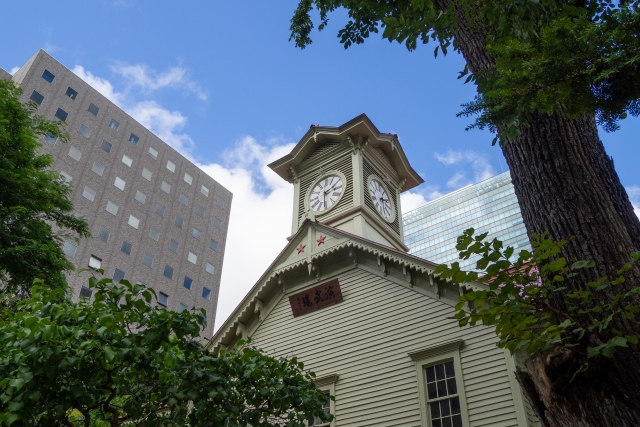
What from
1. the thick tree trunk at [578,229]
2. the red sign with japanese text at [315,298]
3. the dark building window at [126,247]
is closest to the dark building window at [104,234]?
the dark building window at [126,247]

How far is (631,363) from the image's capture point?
400 centimetres

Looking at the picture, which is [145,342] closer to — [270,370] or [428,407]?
[270,370]

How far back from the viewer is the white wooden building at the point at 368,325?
1206 centimetres

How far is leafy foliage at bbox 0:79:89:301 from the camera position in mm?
13656

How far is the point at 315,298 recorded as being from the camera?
16.0m

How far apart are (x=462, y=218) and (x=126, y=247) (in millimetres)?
108749

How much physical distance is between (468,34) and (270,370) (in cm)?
652

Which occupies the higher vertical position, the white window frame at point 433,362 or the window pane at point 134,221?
the window pane at point 134,221

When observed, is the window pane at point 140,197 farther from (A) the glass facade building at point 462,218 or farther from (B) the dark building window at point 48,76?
(A) the glass facade building at point 462,218

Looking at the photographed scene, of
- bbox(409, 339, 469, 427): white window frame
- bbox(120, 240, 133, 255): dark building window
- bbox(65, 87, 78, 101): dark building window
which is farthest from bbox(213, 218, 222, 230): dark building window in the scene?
bbox(409, 339, 469, 427): white window frame

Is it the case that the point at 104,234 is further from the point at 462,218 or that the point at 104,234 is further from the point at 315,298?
the point at 462,218

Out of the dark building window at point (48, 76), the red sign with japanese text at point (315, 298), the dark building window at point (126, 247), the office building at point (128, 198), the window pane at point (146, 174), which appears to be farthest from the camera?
the window pane at point (146, 174)

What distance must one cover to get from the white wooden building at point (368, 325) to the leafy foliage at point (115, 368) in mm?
4041

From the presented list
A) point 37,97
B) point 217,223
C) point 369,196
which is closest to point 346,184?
point 369,196
